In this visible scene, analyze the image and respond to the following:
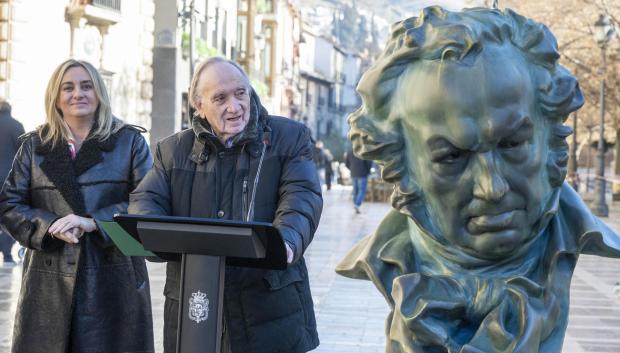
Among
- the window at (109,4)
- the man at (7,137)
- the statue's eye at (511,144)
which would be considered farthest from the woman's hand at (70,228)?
the window at (109,4)

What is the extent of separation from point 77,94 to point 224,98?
126cm

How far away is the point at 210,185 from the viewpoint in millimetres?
4152

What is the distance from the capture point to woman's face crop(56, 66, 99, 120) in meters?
5.09

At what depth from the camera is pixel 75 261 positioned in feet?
16.4

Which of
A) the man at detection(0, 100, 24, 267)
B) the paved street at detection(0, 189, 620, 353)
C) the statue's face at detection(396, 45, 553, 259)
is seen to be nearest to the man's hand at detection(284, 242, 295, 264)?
the statue's face at detection(396, 45, 553, 259)

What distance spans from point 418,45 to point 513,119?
25cm

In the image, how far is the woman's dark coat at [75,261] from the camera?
497 cm

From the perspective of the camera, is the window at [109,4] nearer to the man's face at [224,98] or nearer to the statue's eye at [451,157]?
the man's face at [224,98]

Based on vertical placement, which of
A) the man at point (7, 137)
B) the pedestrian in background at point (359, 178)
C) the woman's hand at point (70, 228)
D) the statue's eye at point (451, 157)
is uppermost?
the statue's eye at point (451, 157)

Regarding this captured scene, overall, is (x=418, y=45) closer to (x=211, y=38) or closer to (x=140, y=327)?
(x=140, y=327)

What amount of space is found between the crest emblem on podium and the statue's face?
1281 mm

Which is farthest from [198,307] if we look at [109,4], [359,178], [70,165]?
[359,178]

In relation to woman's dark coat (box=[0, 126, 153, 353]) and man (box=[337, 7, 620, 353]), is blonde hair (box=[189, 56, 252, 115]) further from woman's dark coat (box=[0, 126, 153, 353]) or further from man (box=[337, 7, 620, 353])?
man (box=[337, 7, 620, 353])

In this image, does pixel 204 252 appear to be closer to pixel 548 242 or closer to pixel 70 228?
pixel 548 242
